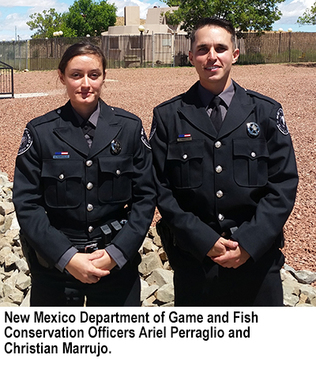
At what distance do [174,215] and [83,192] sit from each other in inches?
18.8

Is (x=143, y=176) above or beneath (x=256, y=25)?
beneath

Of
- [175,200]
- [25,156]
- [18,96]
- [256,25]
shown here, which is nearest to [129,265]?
[175,200]

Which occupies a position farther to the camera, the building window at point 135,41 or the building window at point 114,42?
the building window at point 114,42

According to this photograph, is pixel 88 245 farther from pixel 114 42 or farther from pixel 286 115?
pixel 114 42

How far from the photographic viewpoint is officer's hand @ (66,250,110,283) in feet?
8.20

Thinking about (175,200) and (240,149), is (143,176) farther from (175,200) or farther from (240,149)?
(240,149)

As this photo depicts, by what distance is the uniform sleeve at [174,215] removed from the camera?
2549 millimetres

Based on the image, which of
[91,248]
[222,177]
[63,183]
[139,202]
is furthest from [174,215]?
[63,183]

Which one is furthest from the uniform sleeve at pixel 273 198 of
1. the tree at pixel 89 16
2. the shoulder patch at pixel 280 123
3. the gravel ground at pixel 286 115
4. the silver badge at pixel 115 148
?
the tree at pixel 89 16

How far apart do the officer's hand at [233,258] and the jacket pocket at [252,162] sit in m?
0.34

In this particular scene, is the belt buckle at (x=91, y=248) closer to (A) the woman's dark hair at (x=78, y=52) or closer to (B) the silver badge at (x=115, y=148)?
(B) the silver badge at (x=115, y=148)

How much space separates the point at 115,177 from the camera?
266cm
